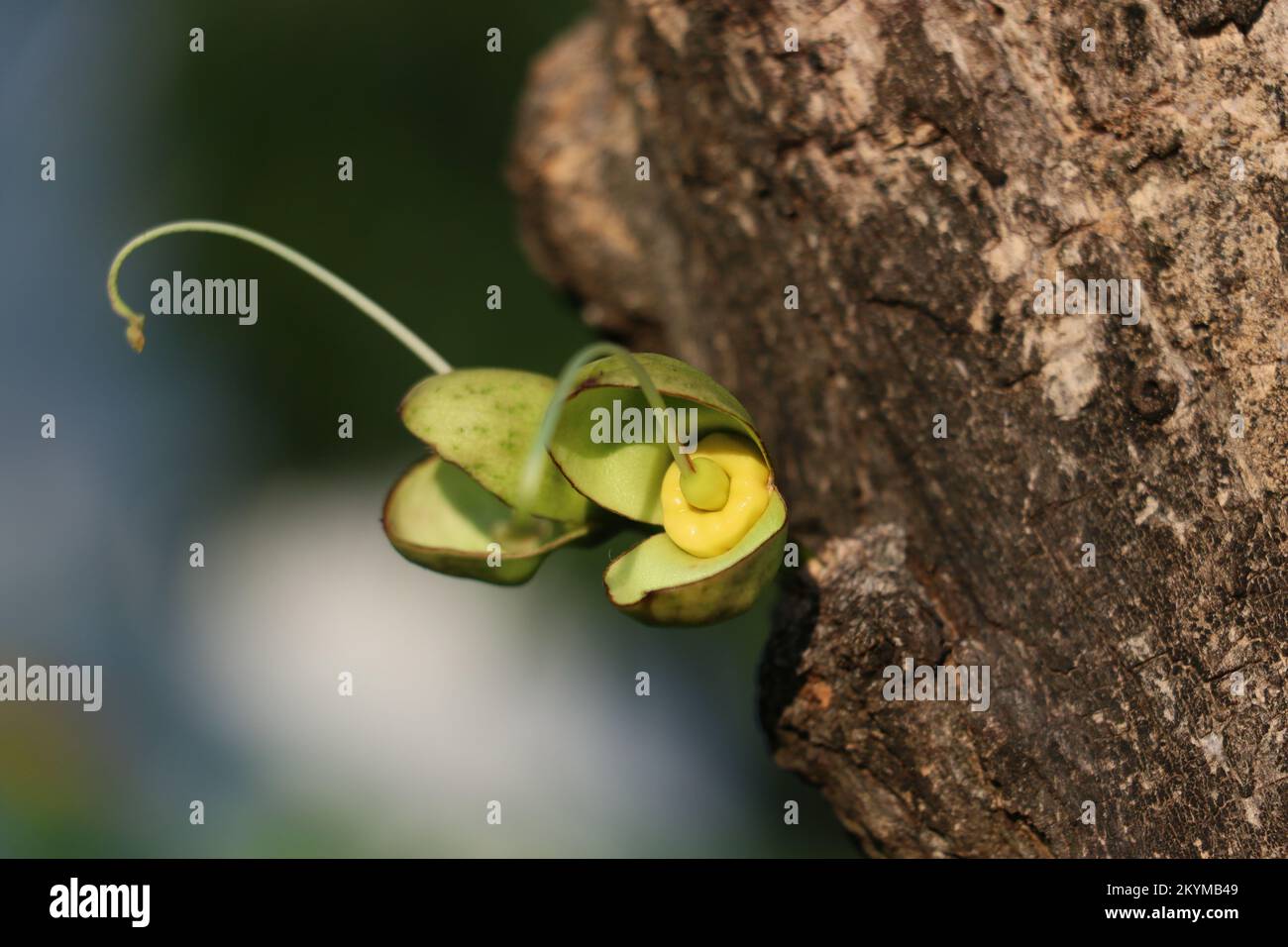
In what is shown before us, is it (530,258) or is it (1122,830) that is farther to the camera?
(530,258)

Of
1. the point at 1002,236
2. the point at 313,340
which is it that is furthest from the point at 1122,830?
the point at 313,340

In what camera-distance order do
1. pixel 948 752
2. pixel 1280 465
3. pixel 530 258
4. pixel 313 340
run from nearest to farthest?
pixel 1280 465, pixel 948 752, pixel 530 258, pixel 313 340

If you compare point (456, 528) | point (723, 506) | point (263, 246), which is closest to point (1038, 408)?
point (723, 506)

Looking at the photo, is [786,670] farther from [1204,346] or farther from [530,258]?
[530,258]

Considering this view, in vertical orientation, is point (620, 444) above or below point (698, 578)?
above

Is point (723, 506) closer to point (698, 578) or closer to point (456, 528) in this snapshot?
point (698, 578)

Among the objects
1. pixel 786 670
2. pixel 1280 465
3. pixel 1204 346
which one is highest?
pixel 1204 346

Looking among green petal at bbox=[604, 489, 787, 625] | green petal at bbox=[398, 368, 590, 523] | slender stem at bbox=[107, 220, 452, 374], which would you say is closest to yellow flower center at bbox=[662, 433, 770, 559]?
green petal at bbox=[604, 489, 787, 625]
